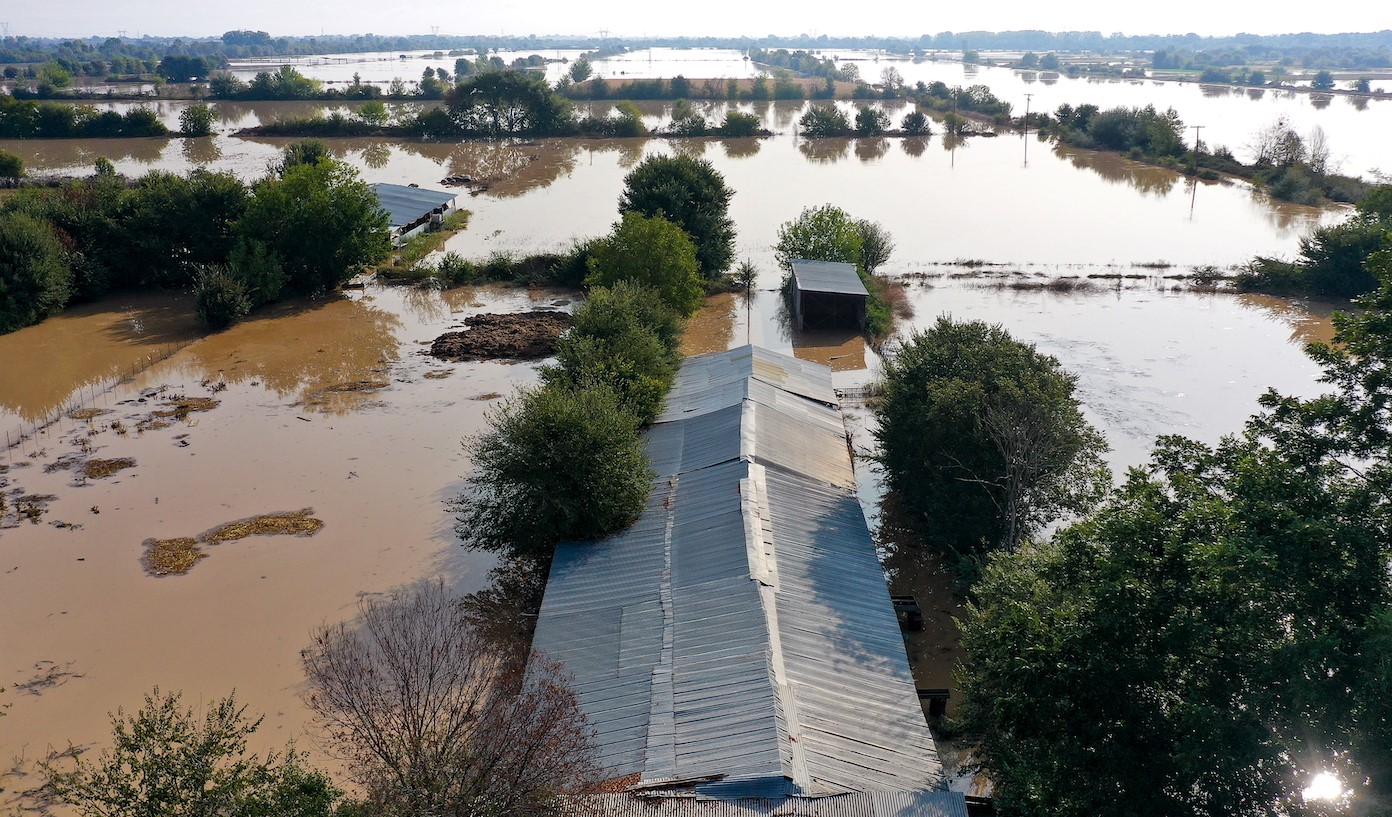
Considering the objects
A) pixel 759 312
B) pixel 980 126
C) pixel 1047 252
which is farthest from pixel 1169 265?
pixel 980 126

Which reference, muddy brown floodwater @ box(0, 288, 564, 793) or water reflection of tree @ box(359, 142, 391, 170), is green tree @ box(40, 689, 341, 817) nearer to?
muddy brown floodwater @ box(0, 288, 564, 793)

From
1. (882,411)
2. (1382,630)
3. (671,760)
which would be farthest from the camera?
(882,411)

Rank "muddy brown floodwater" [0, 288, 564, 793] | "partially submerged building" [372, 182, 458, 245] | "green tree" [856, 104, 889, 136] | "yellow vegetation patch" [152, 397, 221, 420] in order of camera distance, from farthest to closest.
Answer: "green tree" [856, 104, 889, 136], "partially submerged building" [372, 182, 458, 245], "yellow vegetation patch" [152, 397, 221, 420], "muddy brown floodwater" [0, 288, 564, 793]

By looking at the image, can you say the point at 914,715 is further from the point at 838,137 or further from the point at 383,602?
the point at 838,137

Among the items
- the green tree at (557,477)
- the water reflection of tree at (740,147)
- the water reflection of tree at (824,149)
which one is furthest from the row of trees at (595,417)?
the water reflection of tree at (740,147)

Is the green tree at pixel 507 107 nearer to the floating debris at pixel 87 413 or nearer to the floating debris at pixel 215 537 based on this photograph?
the floating debris at pixel 87 413

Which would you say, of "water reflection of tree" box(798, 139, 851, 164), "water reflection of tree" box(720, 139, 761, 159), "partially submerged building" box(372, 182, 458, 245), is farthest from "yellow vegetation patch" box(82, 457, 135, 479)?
"water reflection of tree" box(798, 139, 851, 164)

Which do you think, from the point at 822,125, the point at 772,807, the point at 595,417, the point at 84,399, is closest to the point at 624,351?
the point at 595,417
